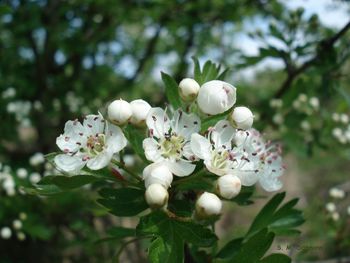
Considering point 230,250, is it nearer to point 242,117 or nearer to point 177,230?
point 177,230

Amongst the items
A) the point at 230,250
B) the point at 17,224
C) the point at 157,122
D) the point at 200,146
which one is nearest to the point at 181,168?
the point at 200,146

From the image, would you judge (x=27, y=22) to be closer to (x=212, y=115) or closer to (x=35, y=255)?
(x=35, y=255)

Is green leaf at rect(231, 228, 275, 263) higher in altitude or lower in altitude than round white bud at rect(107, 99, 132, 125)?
lower

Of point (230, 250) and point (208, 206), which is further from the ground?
point (208, 206)

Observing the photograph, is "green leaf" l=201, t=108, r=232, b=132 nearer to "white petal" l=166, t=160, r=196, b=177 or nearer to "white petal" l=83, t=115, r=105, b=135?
"white petal" l=166, t=160, r=196, b=177

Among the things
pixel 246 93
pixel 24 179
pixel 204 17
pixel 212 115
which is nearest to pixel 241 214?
pixel 246 93

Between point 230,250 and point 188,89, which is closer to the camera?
point 188,89

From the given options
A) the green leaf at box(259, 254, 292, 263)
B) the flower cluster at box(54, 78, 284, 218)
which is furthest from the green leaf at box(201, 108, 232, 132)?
the green leaf at box(259, 254, 292, 263)
